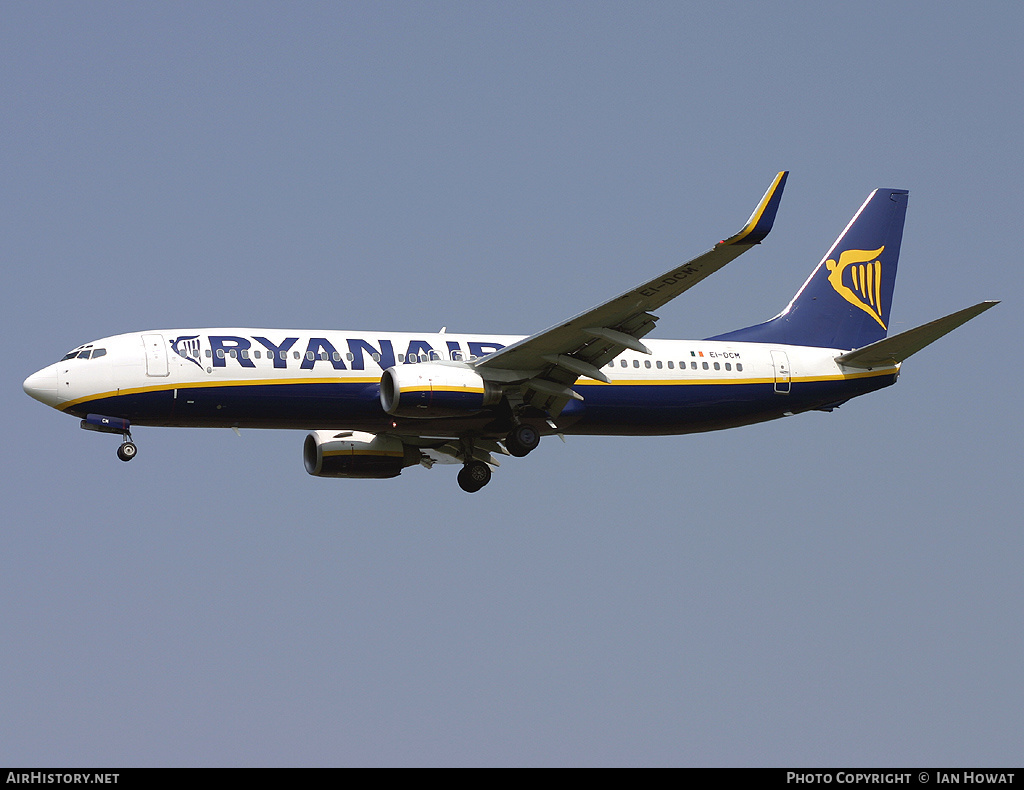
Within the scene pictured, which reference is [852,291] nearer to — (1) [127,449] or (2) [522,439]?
(2) [522,439]

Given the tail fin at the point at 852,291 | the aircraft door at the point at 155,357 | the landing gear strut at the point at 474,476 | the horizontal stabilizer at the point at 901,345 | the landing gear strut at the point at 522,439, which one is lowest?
the landing gear strut at the point at 474,476

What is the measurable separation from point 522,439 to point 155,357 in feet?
33.5

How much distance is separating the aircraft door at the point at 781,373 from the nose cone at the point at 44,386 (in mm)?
20853

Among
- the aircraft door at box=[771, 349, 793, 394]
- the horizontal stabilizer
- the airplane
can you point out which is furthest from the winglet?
the aircraft door at box=[771, 349, 793, 394]

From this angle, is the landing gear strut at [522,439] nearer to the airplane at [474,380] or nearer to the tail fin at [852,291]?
the airplane at [474,380]

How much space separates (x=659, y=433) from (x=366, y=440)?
8.90 m

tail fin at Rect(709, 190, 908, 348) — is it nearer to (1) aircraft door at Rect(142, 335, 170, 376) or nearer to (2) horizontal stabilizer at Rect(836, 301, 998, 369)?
(2) horizontal stabilizer at Rect(836, 301, 998, 369)

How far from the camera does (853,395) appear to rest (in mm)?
44438

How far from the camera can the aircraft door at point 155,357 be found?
3772 cm

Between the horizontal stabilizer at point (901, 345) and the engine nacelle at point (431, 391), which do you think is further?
the horizontal stabilizer at point (901, 345)

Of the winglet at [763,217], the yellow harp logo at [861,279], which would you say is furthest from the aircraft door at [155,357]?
the yellow harp logo at [861,279]

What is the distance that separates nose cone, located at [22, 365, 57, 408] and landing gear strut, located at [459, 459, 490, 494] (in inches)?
474

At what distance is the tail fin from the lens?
45.9m
